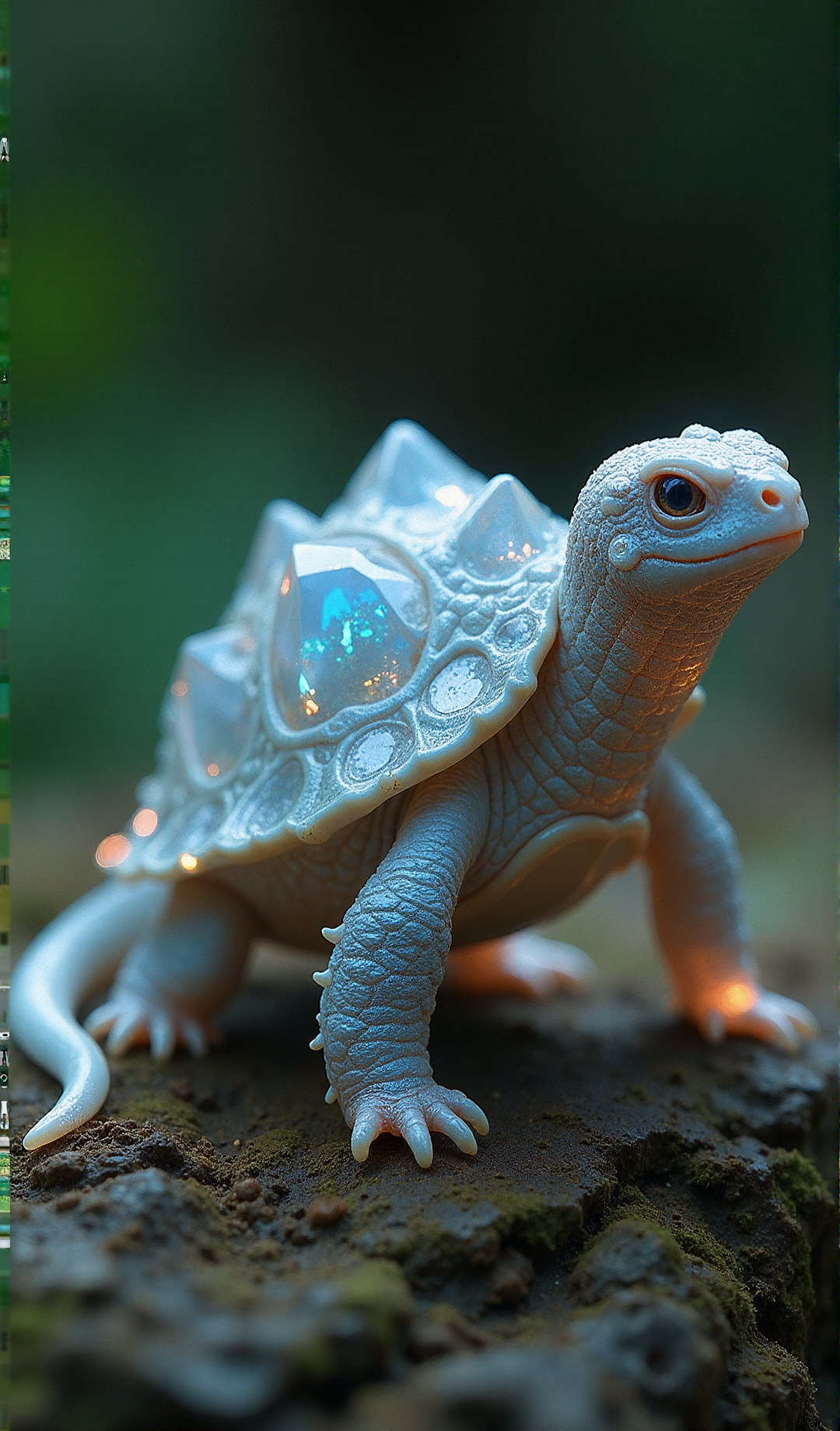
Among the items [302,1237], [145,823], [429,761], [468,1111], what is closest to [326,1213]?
[302,1237]

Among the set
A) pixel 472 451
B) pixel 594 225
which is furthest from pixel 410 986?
pixel 594 225

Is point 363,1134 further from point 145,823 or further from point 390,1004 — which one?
point 145,823

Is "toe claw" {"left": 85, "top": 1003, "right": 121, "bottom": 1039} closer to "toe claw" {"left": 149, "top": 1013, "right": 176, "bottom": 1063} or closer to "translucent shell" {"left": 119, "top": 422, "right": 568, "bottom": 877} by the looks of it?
"toe claw" {"left": 149, "top": 1013, "right": 176, "bottom": 1063}

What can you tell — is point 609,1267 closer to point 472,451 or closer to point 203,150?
point 472,451

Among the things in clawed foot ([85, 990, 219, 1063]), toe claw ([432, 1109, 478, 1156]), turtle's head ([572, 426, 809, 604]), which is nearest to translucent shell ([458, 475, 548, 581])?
turtle's head ([572, 426, 809, 604])

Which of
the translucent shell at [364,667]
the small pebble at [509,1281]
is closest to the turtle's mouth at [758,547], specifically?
the translucent shell at [364,667]
